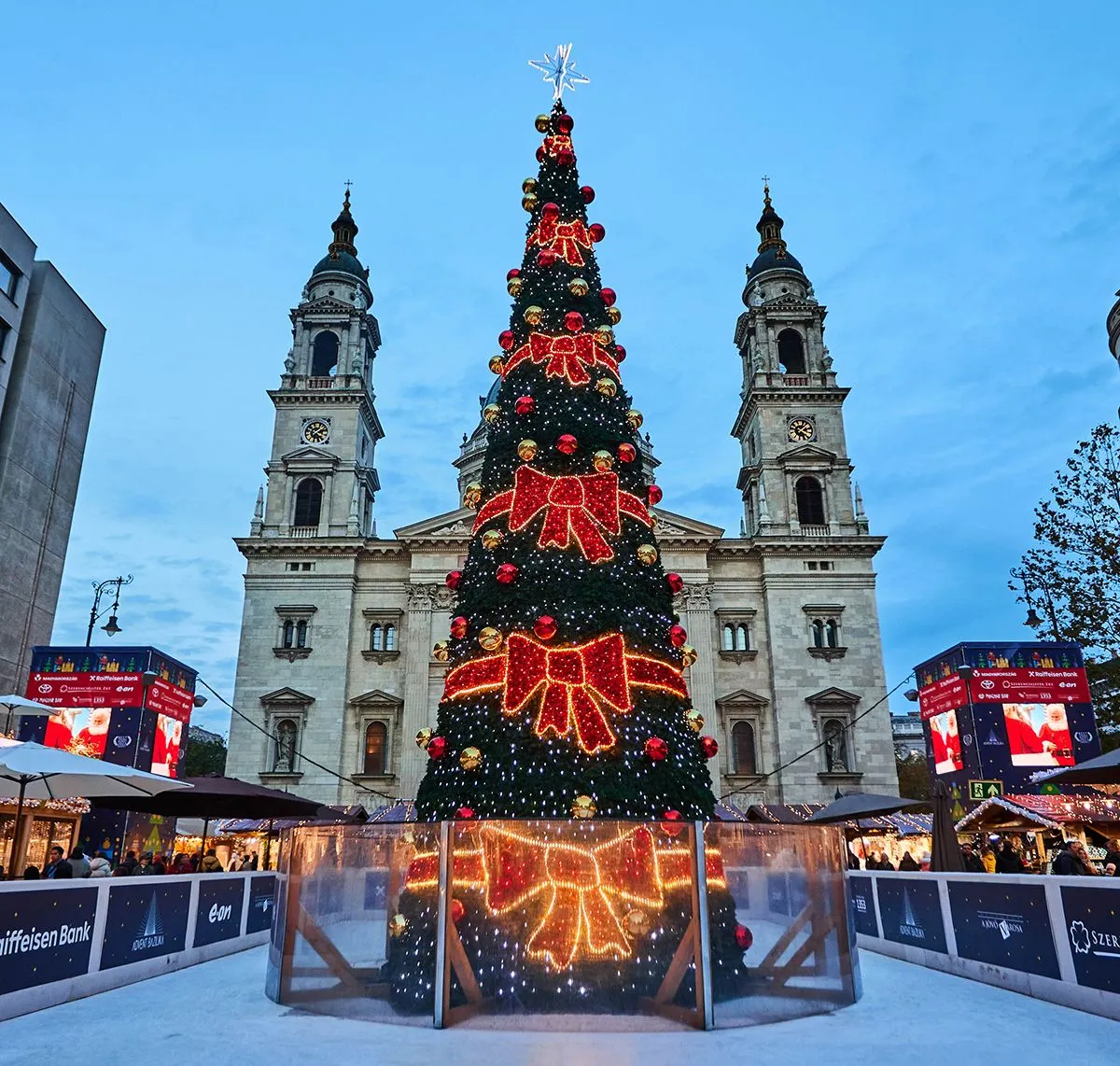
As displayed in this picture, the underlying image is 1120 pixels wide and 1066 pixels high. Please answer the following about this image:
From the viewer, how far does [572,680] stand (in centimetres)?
966

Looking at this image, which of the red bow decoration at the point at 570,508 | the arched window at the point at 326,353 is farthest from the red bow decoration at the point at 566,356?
the arched window at the point at 326,353

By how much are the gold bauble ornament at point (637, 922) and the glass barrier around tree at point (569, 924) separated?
0.01 m

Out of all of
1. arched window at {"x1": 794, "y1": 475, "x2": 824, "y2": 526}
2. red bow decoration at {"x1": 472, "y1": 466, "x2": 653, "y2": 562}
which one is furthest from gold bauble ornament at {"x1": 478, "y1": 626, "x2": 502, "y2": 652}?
arched window at {"x1": 794, "y1": 475, "x2": 824, "y2": 526}

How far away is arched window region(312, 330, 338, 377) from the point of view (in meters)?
48.7

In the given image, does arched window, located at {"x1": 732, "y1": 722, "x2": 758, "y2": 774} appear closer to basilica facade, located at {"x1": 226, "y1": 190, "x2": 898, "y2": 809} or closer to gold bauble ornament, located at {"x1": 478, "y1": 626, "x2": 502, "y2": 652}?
basilica facade, located at {"x1": 226, "y1": 190, "x2": 898, "y2": 809}

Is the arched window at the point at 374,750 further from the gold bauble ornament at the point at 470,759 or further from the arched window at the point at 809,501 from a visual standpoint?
the gold bauble ornament at the point at 470,759

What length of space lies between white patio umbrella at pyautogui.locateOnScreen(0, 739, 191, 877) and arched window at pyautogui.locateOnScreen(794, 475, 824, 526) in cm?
3707

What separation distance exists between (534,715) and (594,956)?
2964 millimetres

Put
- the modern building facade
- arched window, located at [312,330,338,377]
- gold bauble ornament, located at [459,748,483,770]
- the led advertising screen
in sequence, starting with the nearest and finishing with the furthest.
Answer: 1. gold bauble ornament, located at [459,748,483,770]
2. the led advertising screen
3. the modern building facade
4. arched window, located at [312,330,338,377]

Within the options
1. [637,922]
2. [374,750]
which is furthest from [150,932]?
[374,750]

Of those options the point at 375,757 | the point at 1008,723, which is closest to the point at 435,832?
the point at 1008,723

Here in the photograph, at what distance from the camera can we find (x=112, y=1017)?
800cm

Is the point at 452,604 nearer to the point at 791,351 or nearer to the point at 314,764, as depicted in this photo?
the point at 314,764

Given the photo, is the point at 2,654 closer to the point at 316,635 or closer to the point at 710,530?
the point at 316,635
